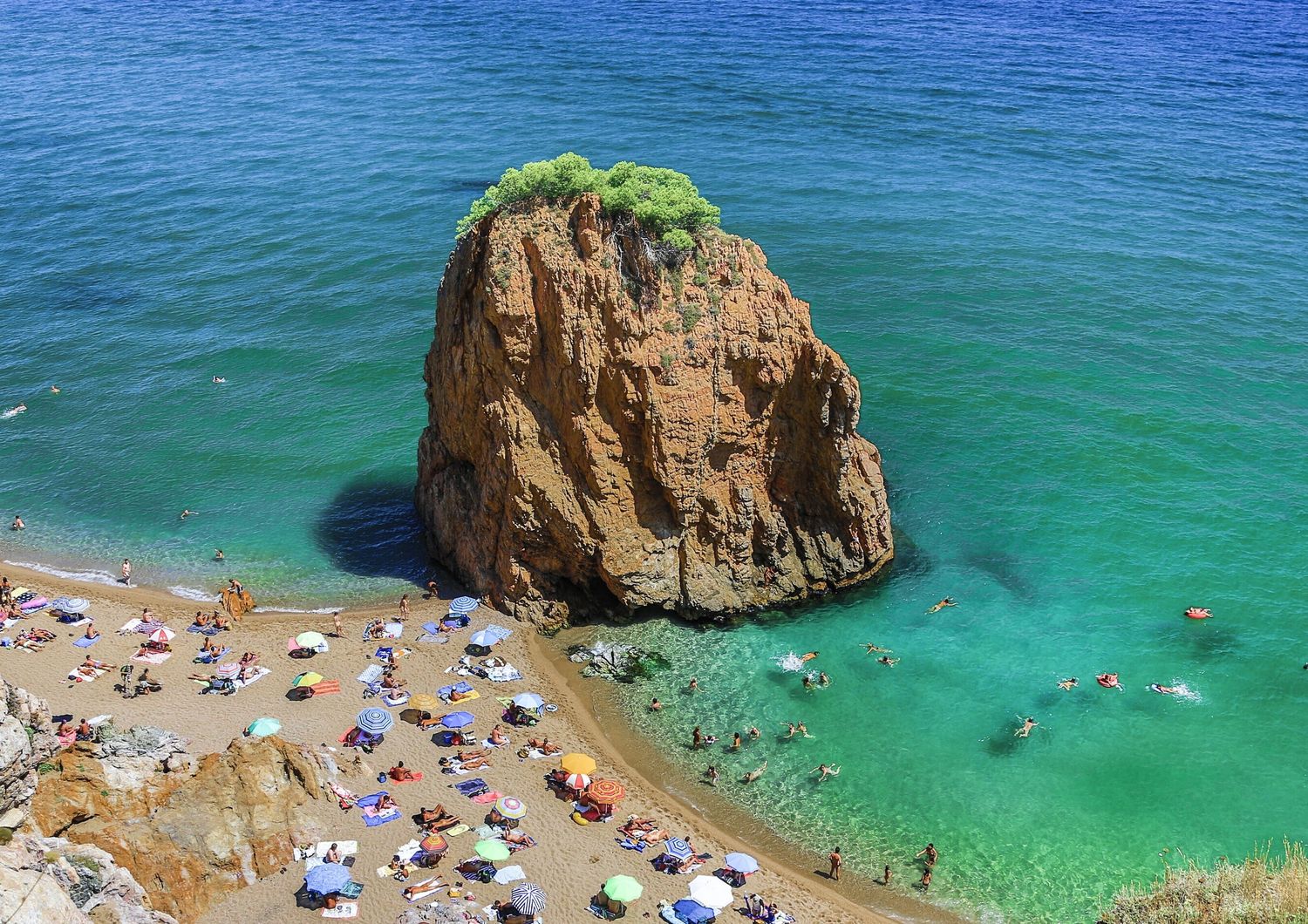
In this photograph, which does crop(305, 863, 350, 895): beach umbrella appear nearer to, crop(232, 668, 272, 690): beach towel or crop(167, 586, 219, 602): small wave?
crop(232, 668, 272, 690): beach towel

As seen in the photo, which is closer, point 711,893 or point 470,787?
point 711,893

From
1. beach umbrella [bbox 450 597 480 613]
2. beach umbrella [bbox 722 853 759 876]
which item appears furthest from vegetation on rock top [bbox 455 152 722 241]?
beach umbrella [bbox 722 853 759 876]

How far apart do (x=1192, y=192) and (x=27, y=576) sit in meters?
90.8

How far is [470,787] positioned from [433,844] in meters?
3.21

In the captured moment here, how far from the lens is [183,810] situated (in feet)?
102

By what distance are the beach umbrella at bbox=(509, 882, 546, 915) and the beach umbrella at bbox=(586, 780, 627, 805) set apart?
4613 millimetres

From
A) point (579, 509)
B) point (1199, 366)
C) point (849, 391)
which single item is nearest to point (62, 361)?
point (579, 509)

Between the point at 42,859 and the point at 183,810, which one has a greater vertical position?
the point at 42,859

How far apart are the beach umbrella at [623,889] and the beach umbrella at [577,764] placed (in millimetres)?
4871

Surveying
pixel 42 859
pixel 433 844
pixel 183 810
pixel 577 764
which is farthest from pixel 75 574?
pixel 42 859

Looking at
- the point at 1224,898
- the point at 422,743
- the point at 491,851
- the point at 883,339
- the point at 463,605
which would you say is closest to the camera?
the point at 1224,898

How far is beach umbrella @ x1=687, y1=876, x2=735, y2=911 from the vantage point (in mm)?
32031

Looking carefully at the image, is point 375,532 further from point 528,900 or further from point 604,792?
point 528,900

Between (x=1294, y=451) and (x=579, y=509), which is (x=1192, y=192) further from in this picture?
(x=579, y=509)
